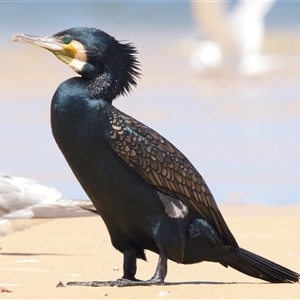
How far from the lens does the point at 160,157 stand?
889 cm

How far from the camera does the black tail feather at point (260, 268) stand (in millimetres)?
9484

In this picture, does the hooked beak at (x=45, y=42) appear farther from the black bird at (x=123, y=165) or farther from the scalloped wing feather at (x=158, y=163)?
the scalloped wing feather at (x=158, y=163)

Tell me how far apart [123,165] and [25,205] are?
666cm

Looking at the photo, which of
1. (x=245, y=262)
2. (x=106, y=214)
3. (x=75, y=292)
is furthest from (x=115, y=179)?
(x=245, y=262)

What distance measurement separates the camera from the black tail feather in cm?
948

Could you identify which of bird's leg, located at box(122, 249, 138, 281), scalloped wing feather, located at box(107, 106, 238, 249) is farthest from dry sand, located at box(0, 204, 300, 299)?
scalloped wing feather, located at box(107, 106, 238, 249)

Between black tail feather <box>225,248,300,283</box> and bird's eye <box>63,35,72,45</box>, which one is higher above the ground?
bird's eye <box>63,35,72,45</box>

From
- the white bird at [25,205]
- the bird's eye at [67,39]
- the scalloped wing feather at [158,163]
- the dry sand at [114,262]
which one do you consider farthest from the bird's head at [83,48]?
the white bird at [25,205]

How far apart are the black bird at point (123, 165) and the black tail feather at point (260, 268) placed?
26 centimetres

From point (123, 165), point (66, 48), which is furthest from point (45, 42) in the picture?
point (123, 165)

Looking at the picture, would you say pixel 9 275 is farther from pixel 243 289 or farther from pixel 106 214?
pixel 243 289

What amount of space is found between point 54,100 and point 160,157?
98cm

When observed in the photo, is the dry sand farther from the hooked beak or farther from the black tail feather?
the hooked beak

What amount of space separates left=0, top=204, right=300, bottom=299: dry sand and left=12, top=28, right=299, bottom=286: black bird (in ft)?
1.37
